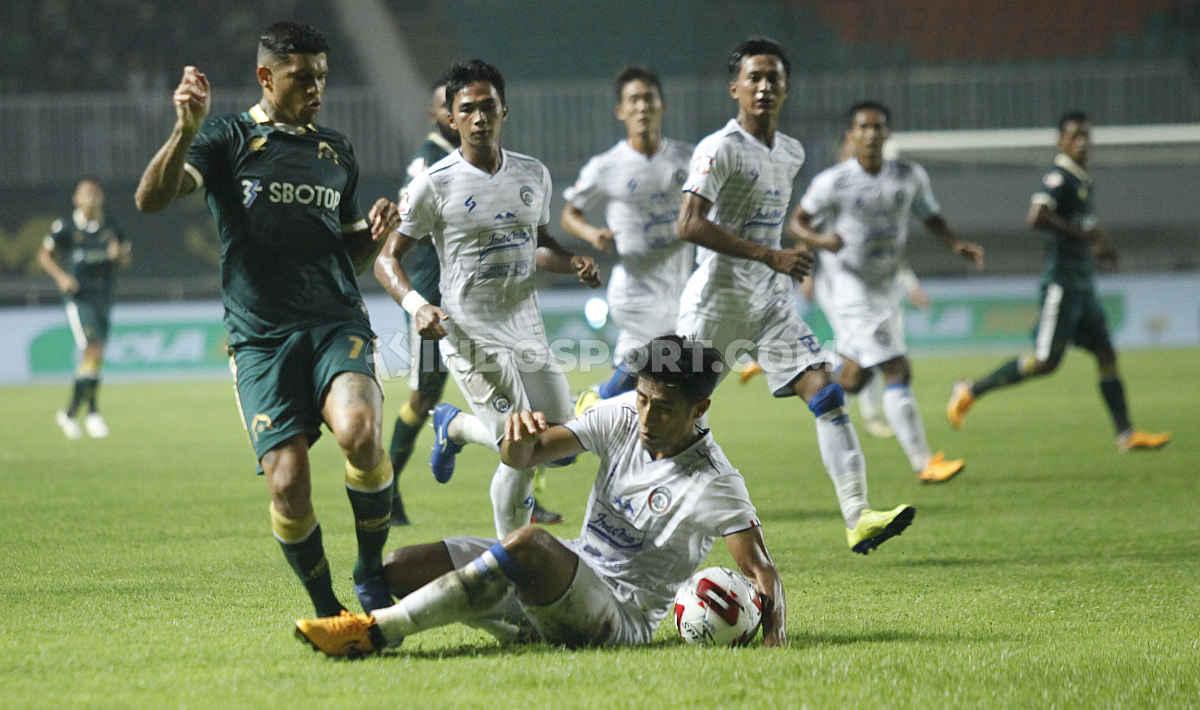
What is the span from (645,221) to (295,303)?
4.68 m

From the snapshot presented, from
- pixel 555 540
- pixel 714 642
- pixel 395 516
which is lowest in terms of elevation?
pixel 395 516

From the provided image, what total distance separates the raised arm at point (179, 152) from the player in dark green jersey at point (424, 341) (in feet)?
10.3

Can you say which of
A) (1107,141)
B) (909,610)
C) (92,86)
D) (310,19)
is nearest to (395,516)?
(909,610)

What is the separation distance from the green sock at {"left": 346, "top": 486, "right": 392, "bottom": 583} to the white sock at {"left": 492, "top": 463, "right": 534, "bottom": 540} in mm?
1436

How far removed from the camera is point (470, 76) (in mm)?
6809

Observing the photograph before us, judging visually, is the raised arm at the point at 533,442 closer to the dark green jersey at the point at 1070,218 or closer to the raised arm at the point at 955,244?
the raised arm at the point at 955,244

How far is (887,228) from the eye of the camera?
11.3 meters

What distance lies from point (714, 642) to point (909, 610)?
1.23m

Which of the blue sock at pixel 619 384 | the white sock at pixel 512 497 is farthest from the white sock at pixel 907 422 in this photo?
the white sock at pixel 512 497

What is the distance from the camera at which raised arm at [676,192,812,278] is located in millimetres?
7262

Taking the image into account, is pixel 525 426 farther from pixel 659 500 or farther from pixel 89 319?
pixel 89 319

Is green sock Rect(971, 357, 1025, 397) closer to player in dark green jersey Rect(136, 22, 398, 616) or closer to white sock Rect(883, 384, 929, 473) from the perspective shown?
white sock Rect(883, 384, 929, 473)

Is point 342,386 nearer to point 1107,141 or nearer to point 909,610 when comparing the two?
point 909,610

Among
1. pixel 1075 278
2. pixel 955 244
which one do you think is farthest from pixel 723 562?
pixel 1075 278
